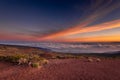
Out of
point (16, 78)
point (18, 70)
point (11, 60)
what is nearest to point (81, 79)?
point (16, 78)

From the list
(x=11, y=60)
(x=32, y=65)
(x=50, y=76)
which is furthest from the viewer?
(x=11, y=60)

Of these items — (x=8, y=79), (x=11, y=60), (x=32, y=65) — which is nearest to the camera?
(x=8, y=79)

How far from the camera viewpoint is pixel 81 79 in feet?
52.7

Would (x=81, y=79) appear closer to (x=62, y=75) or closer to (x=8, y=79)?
(x=62, y=75)

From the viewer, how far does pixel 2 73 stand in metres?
18.2

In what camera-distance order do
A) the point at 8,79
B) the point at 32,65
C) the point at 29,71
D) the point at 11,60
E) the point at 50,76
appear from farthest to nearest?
the point at 11,60 → the point at 32,65 → the point at 29,71 → the point at 50,76 → the point at 8,79

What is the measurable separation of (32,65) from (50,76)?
4.21 metres

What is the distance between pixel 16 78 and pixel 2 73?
9.10 ft

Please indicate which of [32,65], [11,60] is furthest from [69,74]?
[11,60]

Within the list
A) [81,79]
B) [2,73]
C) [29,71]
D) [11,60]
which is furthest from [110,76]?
[11,60]

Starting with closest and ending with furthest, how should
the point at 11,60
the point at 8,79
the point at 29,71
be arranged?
the point at 8,79, the point at 29,71, the point at 11,60

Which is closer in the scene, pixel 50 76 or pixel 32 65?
pixel 50 76

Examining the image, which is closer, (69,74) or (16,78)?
(16,78)

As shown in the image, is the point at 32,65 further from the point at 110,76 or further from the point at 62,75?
the point at 110,76
